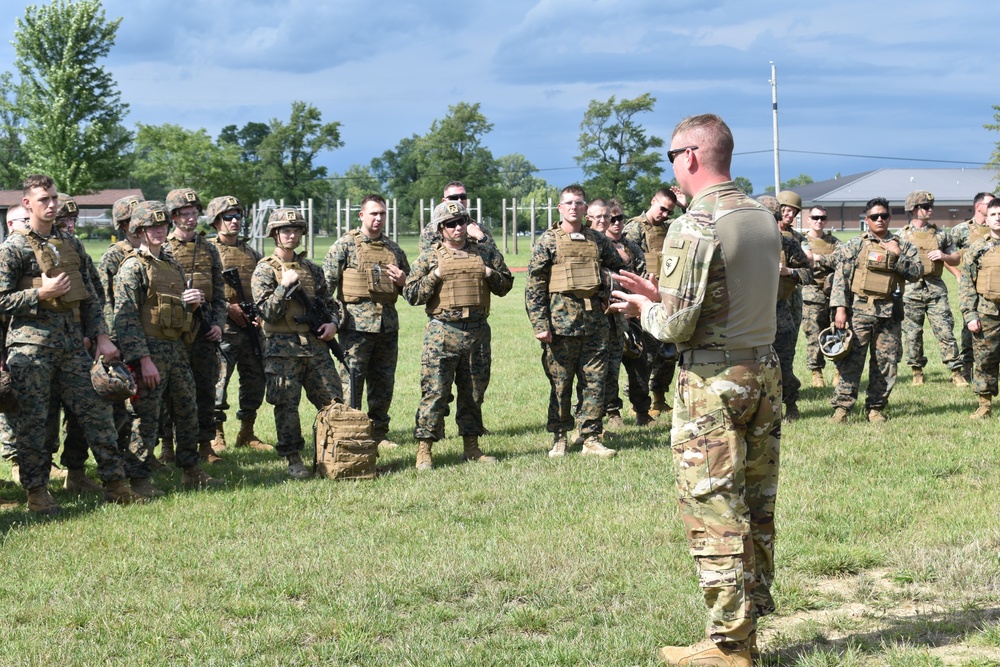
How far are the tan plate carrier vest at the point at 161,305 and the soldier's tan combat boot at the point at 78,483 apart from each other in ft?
4.74

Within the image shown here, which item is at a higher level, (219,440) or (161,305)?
(161,305)

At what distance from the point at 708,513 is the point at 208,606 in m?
3.00

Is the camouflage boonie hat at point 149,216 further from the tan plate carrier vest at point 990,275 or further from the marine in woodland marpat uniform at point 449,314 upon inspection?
the tan plate carrier vest at point 990,275

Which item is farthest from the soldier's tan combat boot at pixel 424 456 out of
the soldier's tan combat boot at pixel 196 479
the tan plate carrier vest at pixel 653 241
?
the tan plate carrier vest at pixel 653 241

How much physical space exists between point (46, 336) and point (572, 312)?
4543 millimetres

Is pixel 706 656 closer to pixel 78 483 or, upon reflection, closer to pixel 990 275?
pixel 78 483

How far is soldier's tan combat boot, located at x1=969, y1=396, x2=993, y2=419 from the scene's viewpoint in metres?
10.8

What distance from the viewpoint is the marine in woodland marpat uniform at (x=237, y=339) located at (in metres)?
10.7

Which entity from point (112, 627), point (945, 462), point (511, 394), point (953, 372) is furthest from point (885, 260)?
point (112, 627)

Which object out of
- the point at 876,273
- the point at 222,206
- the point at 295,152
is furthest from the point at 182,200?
the point at 295,152

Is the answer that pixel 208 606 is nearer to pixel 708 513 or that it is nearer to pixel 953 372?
pixel 708 513

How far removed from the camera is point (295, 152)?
76000 mm

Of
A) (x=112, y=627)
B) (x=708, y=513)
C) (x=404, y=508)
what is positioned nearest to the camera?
(x=708, y=513)

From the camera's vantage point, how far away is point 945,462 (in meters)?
8.69
